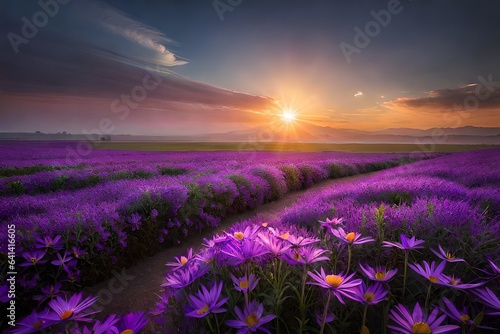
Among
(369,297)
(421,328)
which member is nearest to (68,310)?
(369,297)

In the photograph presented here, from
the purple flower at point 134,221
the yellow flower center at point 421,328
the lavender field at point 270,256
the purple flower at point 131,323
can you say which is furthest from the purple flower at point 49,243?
the yellow flower center at point 421,328

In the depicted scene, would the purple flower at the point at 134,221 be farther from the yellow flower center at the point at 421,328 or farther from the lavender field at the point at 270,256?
the yellow flower center at the point at 421,328

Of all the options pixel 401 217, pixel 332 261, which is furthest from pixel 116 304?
pixel 401 217

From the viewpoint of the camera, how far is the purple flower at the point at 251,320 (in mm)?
1073

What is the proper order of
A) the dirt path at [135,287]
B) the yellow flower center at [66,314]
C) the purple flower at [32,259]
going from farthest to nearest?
the dirt path at [135,287], the purple flower at [32,259], the yellow flower center at [66,314]

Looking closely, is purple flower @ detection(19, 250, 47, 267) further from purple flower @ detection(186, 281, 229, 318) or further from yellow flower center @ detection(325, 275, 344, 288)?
yellow flower center @ detection(325, 275, 344, 288)

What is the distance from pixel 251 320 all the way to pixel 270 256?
2.33 ft

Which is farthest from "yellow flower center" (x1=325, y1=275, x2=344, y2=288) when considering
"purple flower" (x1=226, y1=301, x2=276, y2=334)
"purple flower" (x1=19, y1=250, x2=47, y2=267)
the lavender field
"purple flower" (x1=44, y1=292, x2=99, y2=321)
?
"purple flower" (x1=19, y1=250, x2=47, y2=267)

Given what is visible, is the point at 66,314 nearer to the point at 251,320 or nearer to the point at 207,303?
the point at 207,303

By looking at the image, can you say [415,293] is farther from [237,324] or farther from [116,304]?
[116,304]

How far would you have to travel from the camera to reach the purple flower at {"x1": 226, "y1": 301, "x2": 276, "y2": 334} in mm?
1073

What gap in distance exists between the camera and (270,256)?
184cm

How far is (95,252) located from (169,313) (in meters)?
3.13

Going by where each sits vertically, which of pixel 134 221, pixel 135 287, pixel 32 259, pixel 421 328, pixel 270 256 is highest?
pixel 421 328
